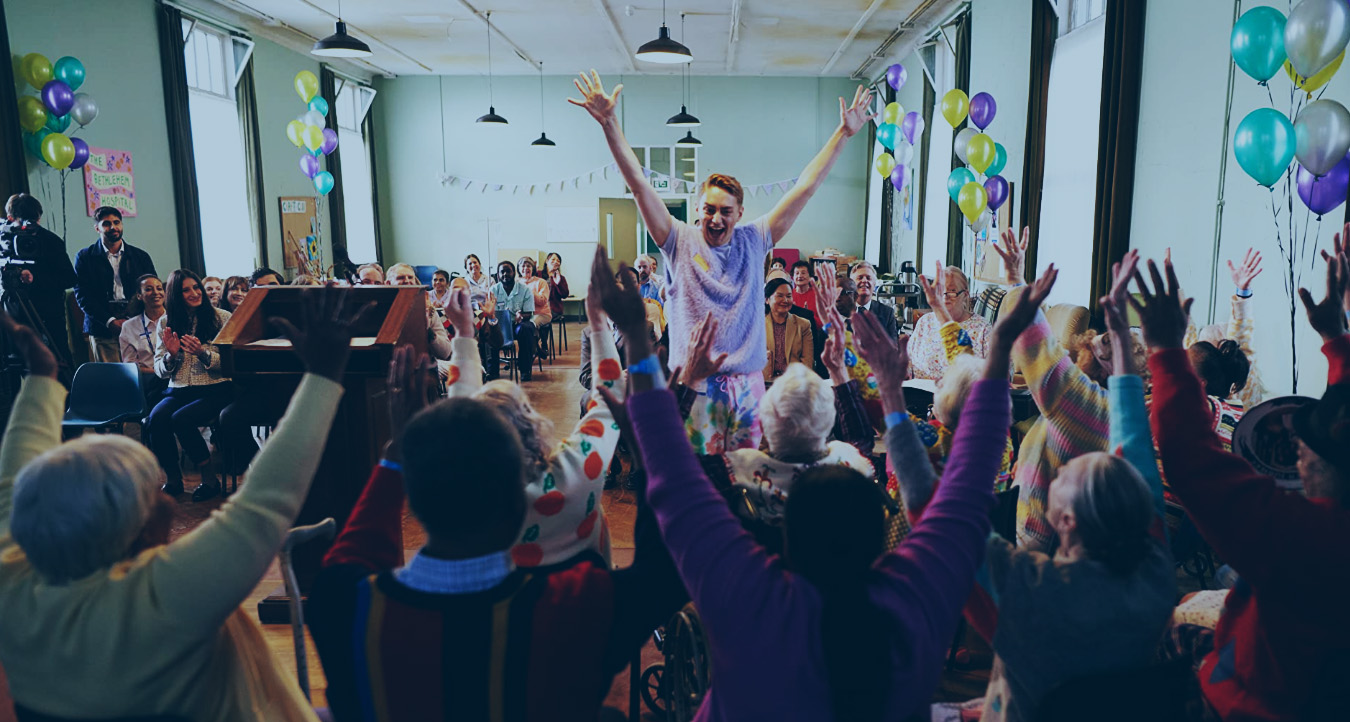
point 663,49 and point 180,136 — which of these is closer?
point 663,49

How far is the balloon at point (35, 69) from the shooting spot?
6043mm

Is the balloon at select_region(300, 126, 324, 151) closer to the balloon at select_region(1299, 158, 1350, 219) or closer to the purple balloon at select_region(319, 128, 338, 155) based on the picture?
the purple balloon at select_region(319, 128, 338, 155)

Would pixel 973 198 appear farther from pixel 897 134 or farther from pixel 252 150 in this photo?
pixel 252 150

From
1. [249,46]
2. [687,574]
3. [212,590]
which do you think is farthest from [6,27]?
[687,574]

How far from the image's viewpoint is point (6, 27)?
237 inches

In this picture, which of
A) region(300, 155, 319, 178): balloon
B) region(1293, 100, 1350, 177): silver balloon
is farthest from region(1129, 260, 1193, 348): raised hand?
region(300, 155, 319, 178): balloon

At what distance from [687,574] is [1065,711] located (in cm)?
61

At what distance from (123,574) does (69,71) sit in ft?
23.2

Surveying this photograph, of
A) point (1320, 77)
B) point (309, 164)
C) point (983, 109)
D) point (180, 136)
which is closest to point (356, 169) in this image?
point (309, 164)

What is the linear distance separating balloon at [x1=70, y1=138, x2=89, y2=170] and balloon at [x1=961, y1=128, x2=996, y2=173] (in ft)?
22.8

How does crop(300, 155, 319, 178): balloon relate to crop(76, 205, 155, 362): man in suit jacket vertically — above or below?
above

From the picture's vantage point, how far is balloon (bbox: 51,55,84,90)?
6.26 metres

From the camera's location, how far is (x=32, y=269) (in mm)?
5496

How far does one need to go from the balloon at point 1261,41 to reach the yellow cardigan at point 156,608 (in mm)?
3732
